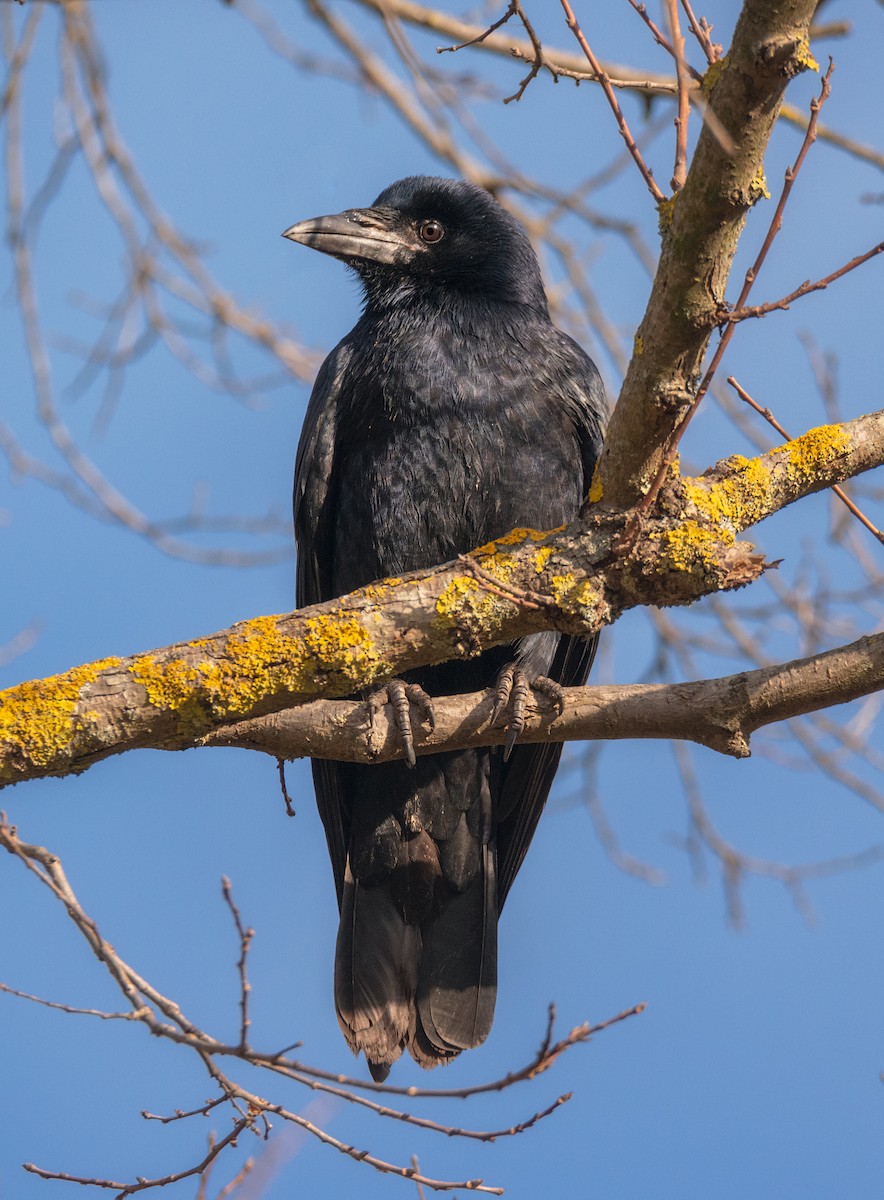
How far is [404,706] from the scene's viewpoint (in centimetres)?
318

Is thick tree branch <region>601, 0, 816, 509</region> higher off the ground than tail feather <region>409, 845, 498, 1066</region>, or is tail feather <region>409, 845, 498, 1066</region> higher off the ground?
thick tree branch <region>601, 0, 816, 509</region>

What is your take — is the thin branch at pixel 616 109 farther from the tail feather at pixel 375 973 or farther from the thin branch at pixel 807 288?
the tail feather at pixel 375 973

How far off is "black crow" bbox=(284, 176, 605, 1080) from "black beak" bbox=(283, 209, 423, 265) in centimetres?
19

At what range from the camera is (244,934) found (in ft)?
9.27

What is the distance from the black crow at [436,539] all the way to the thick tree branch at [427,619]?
0.94m

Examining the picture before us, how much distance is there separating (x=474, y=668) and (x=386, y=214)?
178 centimetres

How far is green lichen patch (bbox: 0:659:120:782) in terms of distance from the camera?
2635mm

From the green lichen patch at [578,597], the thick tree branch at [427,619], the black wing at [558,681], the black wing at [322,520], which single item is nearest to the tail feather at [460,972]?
the black wing at [558,681]

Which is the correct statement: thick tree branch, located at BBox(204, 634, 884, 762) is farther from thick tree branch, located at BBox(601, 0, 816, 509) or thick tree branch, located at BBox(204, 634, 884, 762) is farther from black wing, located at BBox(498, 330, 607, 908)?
black wing, located at BBox(498, 330, 607, 908)

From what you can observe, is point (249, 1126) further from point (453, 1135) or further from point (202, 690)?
point (202, 690)

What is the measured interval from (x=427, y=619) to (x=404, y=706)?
376 millimetres

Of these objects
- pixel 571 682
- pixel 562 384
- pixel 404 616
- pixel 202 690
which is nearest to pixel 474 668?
pixel 571 682

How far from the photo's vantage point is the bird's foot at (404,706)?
3.13 metres

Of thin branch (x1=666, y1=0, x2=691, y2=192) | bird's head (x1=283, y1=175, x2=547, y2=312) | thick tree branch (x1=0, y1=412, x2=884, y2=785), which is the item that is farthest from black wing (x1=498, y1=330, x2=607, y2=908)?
thin branch (x1=666, y1=0, x2=691, y2=192)
